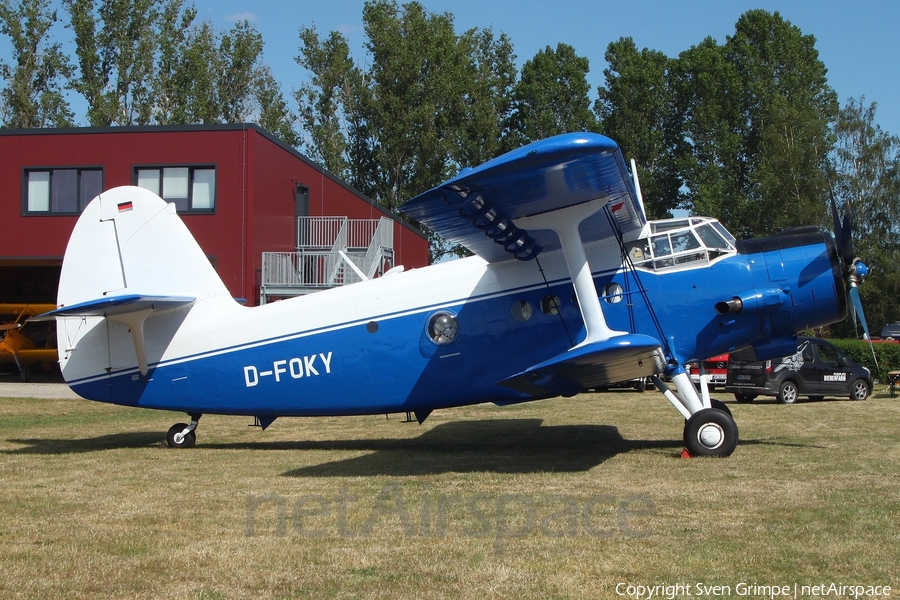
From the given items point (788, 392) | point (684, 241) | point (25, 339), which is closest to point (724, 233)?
point (684, 241)

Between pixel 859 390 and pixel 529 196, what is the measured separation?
17.1 metres

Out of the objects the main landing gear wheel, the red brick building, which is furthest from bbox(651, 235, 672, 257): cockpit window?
the red brick building

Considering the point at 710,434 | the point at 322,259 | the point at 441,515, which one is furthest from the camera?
the point at 322,259

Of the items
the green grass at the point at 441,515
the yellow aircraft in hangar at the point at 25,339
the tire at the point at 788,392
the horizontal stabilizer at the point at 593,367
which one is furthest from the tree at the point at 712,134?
the horizontal stabilizer at the point at 593,367

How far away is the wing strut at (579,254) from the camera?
30.8ft

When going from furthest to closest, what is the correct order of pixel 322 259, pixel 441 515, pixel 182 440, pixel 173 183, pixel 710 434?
pixel 322 259 → pixel 173 183 → pixel 182 440 → pixel 710 434 → pixel 441 515

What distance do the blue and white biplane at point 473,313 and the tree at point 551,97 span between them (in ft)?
125

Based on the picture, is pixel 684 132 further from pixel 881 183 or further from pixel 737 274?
pixel 737 274

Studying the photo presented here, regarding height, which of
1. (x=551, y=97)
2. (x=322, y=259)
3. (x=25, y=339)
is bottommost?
(x=25, y=339)

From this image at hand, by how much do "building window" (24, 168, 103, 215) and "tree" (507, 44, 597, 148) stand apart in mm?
27508

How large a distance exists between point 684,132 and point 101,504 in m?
46.9

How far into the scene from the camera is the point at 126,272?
1187 cm

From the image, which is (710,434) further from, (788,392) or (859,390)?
(859,390)

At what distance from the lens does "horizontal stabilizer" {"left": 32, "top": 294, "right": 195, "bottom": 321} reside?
34.8ft
